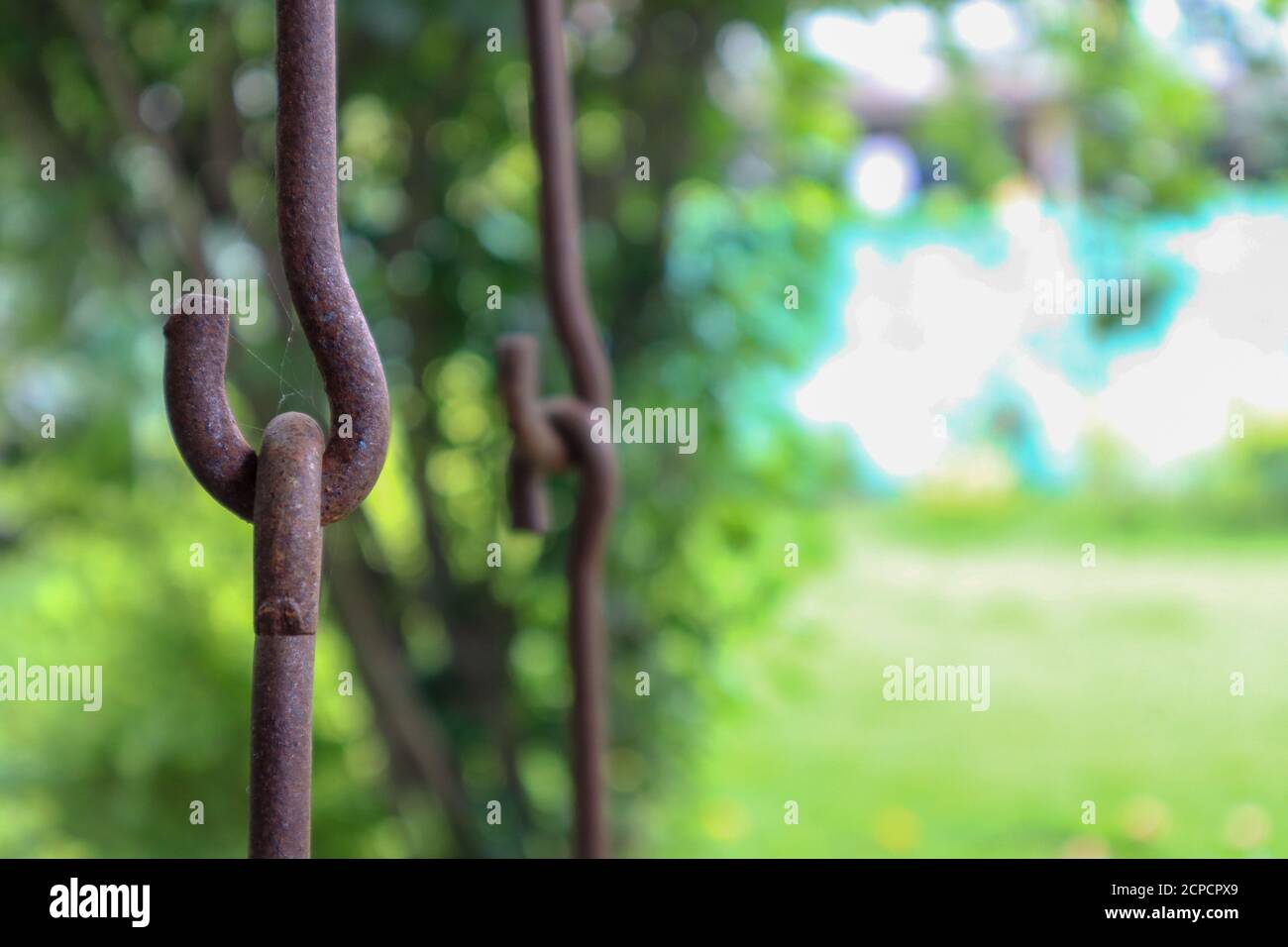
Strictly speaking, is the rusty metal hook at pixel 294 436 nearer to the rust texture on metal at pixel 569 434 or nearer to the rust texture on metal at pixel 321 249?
the rust texture on metal at pixel 321 249

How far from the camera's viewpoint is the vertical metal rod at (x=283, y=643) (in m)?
0.29

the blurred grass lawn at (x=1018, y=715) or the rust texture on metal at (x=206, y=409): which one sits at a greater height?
the rust texture on metal at (x=206, y=409)

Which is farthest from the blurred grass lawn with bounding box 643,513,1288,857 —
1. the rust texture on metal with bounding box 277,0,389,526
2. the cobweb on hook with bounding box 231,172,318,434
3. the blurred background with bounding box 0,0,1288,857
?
the rust texture on metal with bounding box 277,0,389,526

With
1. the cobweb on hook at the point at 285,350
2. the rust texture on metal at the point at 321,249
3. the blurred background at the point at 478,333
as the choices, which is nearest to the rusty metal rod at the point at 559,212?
the cobweb on hook at the point at 285,350

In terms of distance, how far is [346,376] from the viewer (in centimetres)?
31

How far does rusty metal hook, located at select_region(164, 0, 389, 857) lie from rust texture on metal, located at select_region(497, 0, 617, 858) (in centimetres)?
26

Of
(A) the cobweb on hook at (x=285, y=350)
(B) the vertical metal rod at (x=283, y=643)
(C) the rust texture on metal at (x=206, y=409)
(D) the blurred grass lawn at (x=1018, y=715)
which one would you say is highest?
(A) the cobweb on hook at (x=285, y=350)

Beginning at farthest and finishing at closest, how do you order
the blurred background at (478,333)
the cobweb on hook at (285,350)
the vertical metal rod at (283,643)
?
the blurred background at (478,333), the cobweb on hook at (285,350), the vertical metal rod at (283,643)

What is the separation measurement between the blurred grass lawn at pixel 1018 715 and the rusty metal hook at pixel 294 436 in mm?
1350

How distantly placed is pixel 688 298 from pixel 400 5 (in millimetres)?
505

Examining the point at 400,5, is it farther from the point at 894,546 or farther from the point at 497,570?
the point at 894,546

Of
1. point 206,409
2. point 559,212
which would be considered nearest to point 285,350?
point 559,212

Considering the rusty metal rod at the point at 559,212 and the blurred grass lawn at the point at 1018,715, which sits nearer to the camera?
the rusty metal rod at the point at 559,212
